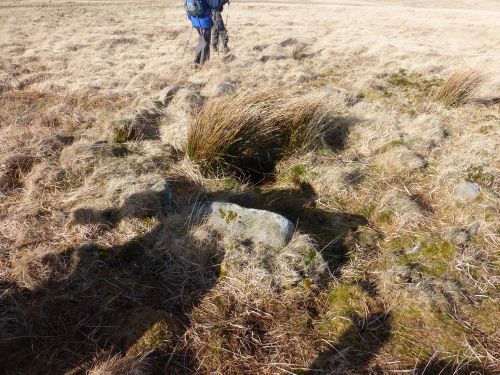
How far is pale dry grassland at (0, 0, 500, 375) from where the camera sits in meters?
2.21

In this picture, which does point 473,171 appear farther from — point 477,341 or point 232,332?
point 232,332

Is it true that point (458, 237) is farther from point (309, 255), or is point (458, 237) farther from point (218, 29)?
point (218, 29)

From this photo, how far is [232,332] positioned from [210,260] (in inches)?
24.6

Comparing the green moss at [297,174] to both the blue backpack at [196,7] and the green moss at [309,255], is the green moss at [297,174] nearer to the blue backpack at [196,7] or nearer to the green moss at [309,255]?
the green moss at [309,255]

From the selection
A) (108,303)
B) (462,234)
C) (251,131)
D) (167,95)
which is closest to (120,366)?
(108,303)

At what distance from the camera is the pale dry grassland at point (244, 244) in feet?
7.25

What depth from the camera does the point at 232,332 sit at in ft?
7.61

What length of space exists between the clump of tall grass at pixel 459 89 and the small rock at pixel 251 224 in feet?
12.8

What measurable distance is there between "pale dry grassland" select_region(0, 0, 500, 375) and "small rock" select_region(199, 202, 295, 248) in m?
0.10

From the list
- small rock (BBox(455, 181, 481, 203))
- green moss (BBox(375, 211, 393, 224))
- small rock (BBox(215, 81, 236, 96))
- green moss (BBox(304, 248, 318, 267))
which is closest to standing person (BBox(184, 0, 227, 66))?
small rock (BBox(215, 81, 236, 96))

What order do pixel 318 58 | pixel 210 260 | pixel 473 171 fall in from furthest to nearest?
pixel 318 58 < pixel 473 171 < pixel 210 260

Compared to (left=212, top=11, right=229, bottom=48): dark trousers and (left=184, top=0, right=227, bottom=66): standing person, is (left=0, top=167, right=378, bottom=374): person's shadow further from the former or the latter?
(left=212, top=11, right=229, bottom=48): dark trousers

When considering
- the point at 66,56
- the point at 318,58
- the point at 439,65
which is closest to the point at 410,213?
the point at 439,65

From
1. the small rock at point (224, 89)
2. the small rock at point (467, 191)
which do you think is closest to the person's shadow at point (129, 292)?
the small rock at point (467, 191)
